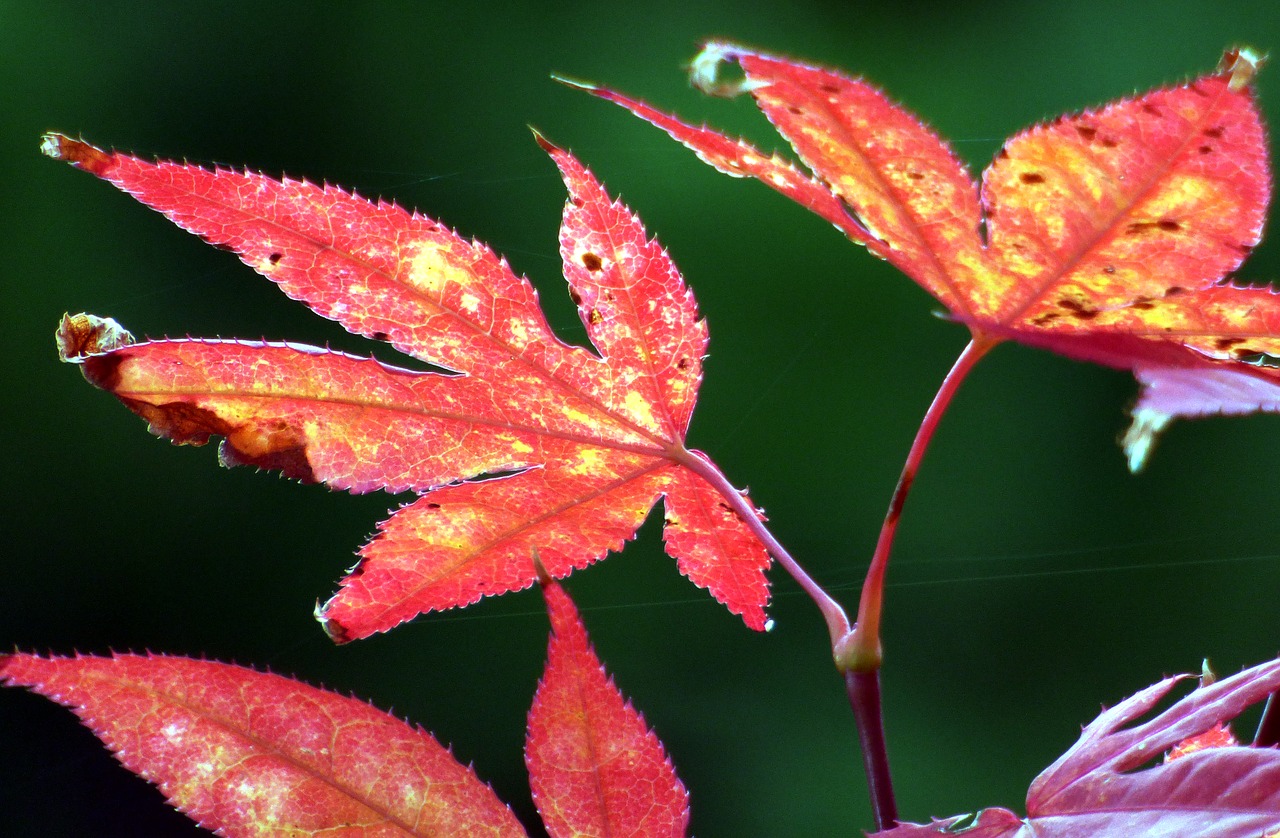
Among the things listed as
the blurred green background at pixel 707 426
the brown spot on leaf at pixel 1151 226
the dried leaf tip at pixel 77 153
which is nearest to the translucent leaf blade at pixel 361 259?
the dried leaf tip at pixel 77 153

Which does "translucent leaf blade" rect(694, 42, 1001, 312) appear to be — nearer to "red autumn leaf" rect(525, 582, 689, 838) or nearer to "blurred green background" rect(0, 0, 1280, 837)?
"red autumn leaf" rect(525, 582, 689, 838)

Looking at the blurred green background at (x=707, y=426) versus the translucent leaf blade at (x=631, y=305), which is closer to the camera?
the translucent leaf blade at (x=631, y=305)

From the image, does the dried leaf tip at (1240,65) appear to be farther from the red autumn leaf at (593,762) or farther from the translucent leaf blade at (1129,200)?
the red autumn leaf at (593,762)

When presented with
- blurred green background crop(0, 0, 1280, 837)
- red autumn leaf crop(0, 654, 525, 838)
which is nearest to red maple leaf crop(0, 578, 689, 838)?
red autumn leaf crop(0, 654, 525, 838)

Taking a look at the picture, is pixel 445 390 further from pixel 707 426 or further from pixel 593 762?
pixel 707 426

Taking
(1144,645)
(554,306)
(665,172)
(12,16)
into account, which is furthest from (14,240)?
(1144,645)

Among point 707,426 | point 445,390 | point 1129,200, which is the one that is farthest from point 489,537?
point 707,426
